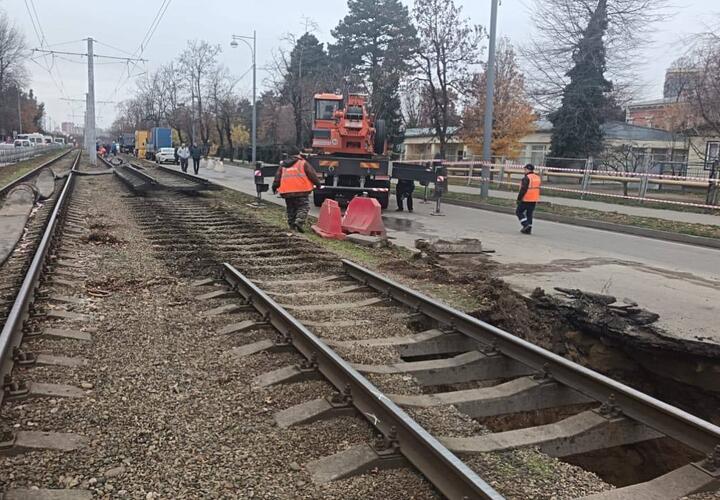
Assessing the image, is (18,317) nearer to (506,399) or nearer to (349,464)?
(349,464)

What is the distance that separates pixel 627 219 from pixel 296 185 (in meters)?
10.0

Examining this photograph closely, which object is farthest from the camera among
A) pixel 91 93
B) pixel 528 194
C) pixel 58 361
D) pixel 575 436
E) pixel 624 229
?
pixel 91 93

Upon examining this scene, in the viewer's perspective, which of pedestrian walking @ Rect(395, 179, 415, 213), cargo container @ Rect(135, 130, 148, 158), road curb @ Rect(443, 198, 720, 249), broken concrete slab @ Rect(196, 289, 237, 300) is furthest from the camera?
cargo container @ Rect(135, 130, 148, 158)

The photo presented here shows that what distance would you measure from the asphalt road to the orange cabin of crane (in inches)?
104

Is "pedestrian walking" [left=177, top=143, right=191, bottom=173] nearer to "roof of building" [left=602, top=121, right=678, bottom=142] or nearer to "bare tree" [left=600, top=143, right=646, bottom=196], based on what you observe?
"bare tree" [left=600, top=143, right=646, bottom=196]

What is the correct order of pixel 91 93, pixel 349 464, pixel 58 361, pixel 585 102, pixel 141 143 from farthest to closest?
1. pixel 141 143
2. pixel 91 93
3. pixel 585 102
4. pixel 58 361
5. pixel 349 464

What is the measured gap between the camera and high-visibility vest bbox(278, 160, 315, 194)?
12500mm

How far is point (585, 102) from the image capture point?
3688 centimetres

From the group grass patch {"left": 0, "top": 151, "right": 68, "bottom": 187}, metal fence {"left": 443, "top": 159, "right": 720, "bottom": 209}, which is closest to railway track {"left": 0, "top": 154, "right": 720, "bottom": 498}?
metal fence {"left": 443, "top": 159, "right": 720, "bottom": 209}

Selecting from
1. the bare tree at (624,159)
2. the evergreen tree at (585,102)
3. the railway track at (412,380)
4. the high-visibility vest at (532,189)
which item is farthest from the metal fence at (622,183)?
the railway track at (412,380)

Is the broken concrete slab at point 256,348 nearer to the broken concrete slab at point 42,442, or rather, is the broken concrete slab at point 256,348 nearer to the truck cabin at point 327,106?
the broken concrete slab at point 42,442

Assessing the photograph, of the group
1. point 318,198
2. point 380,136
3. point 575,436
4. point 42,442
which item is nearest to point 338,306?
point 575,436

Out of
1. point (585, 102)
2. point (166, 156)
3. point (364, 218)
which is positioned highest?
point (585, 102)

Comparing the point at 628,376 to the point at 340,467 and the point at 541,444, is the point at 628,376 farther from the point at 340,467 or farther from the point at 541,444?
the point at 340,467
